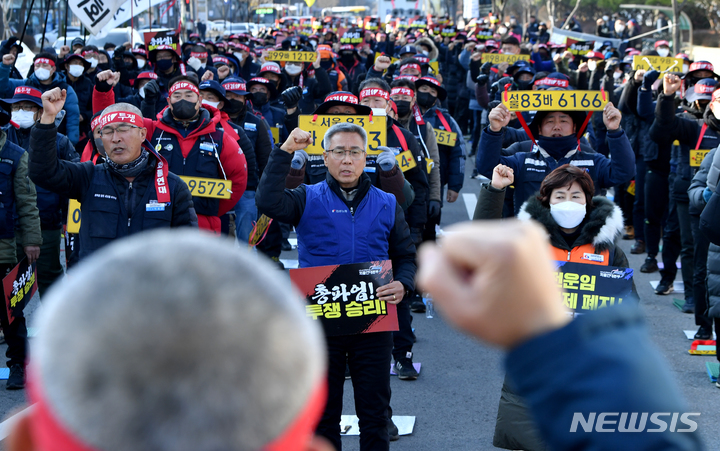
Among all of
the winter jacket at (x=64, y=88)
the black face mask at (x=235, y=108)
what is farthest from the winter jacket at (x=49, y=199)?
the black face mask at (x=235, y=108)

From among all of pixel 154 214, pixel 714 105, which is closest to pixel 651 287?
pixel 714 105

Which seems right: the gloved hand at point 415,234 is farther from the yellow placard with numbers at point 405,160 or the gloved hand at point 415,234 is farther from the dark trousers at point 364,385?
the dark trousers at point 364,385

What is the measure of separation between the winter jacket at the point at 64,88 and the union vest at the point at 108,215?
4.11 m

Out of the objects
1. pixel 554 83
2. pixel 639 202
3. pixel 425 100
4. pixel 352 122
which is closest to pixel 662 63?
pixel 639 202

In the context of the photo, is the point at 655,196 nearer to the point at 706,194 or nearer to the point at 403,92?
the point at 403,92

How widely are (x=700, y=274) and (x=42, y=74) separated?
8.00m

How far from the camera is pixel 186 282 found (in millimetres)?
751

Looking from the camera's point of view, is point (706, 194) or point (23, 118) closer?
point (706, 194)

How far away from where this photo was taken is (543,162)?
5664 millimetres

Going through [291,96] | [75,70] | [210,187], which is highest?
[75,70]

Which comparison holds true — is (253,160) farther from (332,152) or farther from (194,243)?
(194,243)

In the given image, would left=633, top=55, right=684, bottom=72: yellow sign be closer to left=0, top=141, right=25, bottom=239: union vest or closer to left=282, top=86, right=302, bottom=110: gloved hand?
left=282, top=86, right=302, bottom=110: gloved hand

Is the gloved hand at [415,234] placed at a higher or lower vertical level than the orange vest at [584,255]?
lower

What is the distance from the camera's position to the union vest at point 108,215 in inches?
180
